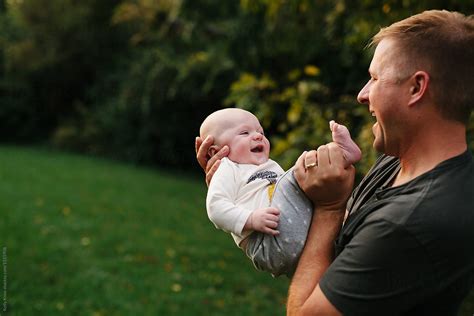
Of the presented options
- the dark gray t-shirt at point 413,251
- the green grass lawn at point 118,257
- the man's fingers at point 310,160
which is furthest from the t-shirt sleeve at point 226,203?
the green grass lawn at point 118,257

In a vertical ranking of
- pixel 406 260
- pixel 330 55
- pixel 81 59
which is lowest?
pixel 81 59

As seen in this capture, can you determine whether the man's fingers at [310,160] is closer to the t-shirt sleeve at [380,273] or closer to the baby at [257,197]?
the baby at [257,197]

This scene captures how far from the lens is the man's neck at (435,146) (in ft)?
5.91

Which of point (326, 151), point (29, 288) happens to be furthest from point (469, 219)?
point (29, 288)

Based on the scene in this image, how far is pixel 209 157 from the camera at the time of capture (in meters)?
2.37

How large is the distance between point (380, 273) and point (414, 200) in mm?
210

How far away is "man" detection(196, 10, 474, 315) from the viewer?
1709mm

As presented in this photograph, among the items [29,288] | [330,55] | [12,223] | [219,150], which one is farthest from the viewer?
[330,55]

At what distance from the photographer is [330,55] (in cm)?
980

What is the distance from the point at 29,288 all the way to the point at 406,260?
5538mm

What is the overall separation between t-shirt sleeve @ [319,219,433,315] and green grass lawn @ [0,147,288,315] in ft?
15.8

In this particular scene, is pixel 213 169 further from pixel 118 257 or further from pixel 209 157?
pixel 118 257

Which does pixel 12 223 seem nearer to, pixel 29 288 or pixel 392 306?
pixel 29 288

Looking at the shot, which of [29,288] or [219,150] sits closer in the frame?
[219,150]
